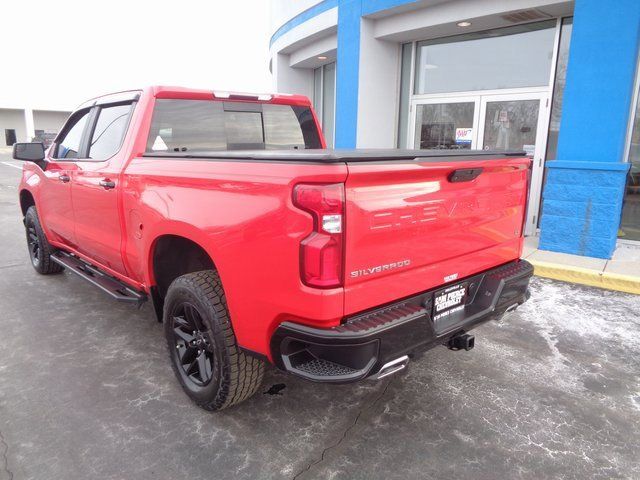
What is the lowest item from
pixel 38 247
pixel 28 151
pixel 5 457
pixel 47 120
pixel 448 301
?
pixel 5 457

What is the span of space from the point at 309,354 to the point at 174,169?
1.37 metres

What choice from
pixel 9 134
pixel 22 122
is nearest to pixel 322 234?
pixel 9 134

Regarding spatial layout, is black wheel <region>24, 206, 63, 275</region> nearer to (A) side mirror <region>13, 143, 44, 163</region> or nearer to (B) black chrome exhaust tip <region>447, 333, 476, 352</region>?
(A) side mirror <region>13, 143, 44, 163</region>

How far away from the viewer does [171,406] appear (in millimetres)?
3029

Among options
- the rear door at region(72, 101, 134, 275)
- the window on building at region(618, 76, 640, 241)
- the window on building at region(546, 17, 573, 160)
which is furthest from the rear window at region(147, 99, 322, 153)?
the window on building at region(618, 76, 640, 241)

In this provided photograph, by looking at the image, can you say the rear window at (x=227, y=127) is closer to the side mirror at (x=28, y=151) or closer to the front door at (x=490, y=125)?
the side mirror at (x=28, y=151)

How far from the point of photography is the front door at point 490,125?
7504 millimetres

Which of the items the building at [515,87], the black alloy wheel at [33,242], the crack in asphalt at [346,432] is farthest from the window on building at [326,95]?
the crack in asphalt at [346,432]

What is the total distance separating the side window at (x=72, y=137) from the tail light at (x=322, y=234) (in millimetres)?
3283

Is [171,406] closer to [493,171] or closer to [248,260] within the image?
[248,260]

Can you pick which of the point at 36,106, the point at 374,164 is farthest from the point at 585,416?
the point at 36,106

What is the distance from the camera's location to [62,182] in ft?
14.5

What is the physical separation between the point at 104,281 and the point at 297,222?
8.43 ft

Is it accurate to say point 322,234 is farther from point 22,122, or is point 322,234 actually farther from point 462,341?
point 22,122
